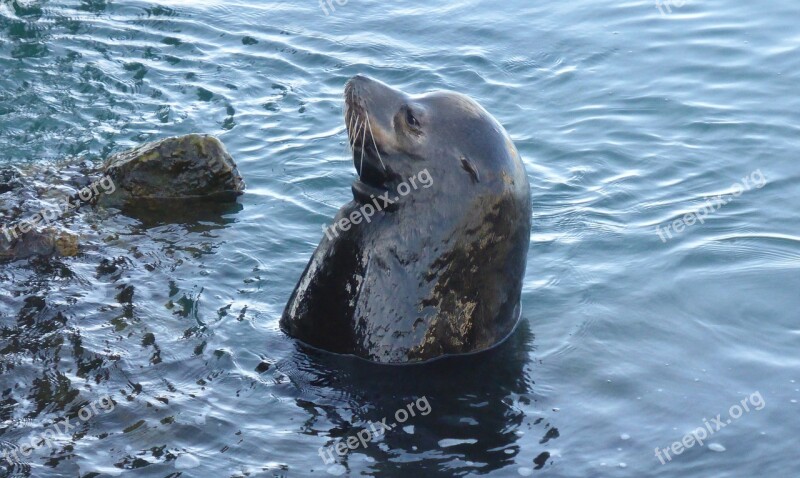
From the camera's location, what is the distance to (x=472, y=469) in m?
6.57

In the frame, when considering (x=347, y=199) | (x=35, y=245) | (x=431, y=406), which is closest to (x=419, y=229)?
(x=431, y=406)

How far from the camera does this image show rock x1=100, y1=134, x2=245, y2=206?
991 centimetres

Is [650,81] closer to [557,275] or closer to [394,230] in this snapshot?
[557,275]

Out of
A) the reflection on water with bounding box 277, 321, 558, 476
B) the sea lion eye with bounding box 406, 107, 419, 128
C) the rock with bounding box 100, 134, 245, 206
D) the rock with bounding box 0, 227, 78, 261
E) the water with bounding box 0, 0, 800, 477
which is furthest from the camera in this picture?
the rock with bounding box 100, 134, 245, 206

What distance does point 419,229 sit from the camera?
7418 millimetres

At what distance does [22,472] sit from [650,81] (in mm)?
9297

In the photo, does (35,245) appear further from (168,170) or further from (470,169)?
(470,169)

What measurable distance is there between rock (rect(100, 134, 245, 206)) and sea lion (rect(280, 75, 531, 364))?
9.13 feet

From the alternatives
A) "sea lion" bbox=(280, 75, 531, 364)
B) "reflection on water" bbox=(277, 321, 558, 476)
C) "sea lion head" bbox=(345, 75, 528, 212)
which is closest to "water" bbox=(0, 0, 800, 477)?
"reflection on water" bbox=(277, 321, 558, 476)

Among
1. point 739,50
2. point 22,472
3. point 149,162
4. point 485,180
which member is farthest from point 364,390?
point 739,50

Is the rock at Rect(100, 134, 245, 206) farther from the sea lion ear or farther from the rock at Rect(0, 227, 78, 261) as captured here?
the sea lion ear

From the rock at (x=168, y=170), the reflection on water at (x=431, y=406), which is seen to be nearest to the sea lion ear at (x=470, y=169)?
the reflection on water at (x=431, y=406)

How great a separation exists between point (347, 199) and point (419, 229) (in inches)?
128

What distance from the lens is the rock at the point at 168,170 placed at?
9.91m
